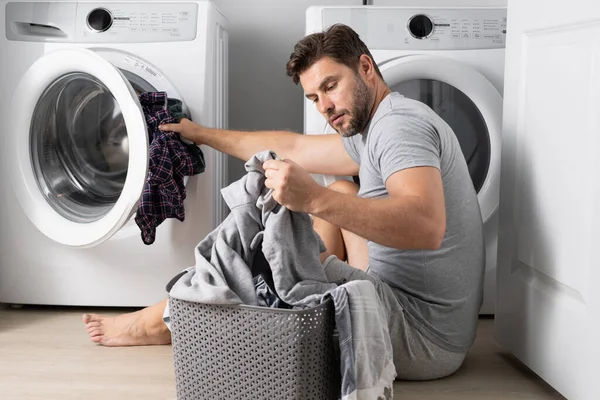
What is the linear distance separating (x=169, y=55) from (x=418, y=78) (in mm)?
686

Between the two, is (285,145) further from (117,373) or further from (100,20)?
(117,373)

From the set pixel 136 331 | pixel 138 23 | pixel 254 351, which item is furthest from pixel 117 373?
pixel 138 23

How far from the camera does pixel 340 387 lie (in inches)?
54.8

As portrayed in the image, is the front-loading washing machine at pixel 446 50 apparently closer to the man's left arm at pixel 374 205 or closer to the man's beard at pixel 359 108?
the man's beard at pixel 359 108

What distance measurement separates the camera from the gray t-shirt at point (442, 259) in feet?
4.96

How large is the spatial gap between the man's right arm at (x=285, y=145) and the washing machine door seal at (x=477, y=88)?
0.27 metres

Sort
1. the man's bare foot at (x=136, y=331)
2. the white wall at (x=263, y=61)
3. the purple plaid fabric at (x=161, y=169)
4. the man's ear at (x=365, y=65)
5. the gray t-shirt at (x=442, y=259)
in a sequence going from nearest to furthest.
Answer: the gray t-shirt at (x=442, y=259), the man's ear at (x=365, y=65), the man's bare foot at (x=136, y=331), the purple plaid fabric at (x=161, y=169), the white wall at (x=263, y=61)

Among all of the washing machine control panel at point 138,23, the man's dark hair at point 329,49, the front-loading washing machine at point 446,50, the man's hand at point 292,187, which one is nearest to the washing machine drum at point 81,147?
the washing machine control panel at point 138,23

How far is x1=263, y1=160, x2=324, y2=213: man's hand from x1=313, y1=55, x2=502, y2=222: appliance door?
75 centimetres

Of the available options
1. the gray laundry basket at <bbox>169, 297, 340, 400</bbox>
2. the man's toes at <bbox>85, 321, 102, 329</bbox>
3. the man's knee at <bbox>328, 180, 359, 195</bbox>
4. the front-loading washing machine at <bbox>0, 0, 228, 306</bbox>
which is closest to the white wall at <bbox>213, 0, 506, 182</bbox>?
the front-loading washing machine at <bbox>0, 0, 228, 306</bbox>

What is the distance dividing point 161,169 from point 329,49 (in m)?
0.63

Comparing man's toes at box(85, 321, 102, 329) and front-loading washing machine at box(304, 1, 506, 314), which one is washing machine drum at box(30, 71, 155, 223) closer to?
man's toes at box(85, 321, 102, 329)

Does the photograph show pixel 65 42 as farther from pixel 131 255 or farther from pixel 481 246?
pixel 481 246

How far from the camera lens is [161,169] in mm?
1984
